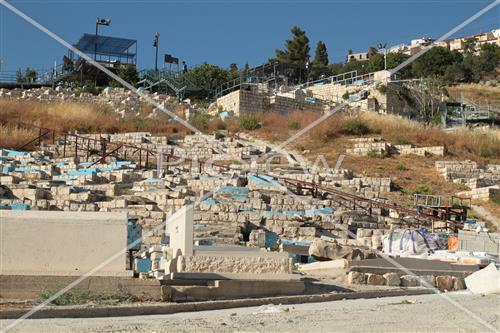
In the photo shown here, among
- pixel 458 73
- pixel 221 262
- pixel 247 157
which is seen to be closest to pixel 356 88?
pixel 247 157

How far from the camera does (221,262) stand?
1111cm

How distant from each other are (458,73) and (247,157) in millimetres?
46527

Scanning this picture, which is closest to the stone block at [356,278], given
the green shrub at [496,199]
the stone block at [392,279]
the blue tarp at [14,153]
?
the stone block at [392,279]

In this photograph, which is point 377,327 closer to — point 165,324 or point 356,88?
point 165,324

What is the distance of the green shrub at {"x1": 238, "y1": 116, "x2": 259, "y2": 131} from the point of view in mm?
34750

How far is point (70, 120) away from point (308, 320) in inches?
1002

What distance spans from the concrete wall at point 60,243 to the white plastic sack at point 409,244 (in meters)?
6.71

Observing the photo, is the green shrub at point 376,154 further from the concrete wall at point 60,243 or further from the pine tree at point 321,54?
the pine tree at point 321,54

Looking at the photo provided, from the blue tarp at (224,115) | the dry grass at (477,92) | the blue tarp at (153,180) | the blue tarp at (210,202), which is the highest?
the dry grass at (477,92)

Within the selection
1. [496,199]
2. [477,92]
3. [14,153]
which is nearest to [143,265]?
[496,199]

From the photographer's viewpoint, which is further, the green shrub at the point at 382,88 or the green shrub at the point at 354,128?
the green shrub at the point at 382,88

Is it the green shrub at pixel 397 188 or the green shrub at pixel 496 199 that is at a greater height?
the green shrub at pixel 397 188

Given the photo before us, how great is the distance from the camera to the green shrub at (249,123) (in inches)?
1368

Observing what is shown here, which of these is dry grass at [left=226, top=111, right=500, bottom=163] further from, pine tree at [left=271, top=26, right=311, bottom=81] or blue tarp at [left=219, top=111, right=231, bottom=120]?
pine tree at [left=271, top=26, right=311, bottom=81]
